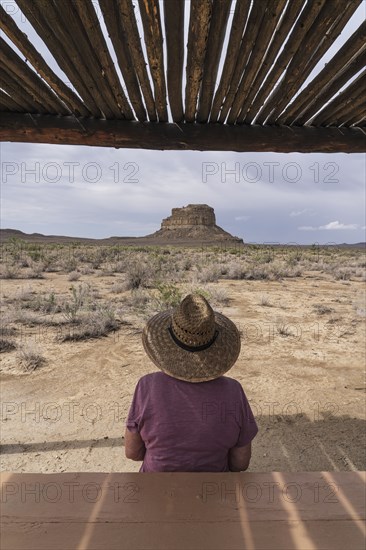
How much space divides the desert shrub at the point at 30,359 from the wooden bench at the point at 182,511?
4.23m

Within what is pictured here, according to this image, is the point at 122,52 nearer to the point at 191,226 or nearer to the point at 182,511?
the point at 182,511

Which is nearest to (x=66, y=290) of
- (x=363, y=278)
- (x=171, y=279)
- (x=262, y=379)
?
(x=171, y=279)

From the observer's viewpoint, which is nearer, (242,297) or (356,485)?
(356,485)

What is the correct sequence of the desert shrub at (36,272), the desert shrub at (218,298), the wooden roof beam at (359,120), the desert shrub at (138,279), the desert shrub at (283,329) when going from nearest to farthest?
1. the wooden roof beam at (359,120)
2. the desert shrub at (283,329)
3. the desert shrub at (218,298)
4. the desert shrub at (138,279)
5. the desert shrub at (36,272)

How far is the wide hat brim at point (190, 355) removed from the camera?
5.79ft

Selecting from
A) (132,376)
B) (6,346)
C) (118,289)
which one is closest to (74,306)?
(6,346)

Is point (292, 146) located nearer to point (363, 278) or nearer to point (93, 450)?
point (93, 450)

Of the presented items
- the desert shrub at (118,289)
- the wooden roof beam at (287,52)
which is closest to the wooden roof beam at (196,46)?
the wooden roof beam at (287,52)

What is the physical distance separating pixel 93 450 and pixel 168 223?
125 m

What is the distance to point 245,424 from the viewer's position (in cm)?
185

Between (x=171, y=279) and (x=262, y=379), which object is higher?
(x=171, y=279)

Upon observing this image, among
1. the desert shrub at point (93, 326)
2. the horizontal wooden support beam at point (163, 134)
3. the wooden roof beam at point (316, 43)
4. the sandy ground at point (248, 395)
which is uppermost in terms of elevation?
the wooden roof beam at point (316, 43)

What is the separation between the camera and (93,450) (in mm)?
3770

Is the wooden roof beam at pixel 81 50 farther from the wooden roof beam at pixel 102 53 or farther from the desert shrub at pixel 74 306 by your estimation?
the desert shrub at pixel 74 306
